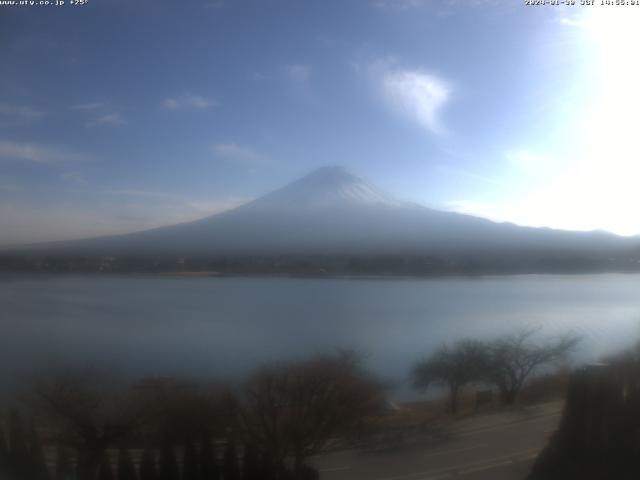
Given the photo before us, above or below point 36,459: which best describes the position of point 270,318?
above

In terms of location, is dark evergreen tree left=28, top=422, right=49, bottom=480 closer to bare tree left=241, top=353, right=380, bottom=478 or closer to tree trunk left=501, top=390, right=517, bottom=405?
bare tree left=241, top=353, right=380, bottom=478

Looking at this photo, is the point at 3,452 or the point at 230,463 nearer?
the point at 230,463

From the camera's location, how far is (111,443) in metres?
1.60

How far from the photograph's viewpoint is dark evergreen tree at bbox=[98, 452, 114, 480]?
1.62 m

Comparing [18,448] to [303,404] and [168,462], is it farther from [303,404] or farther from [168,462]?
[303,404]

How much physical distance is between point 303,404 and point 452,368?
1.62 ft

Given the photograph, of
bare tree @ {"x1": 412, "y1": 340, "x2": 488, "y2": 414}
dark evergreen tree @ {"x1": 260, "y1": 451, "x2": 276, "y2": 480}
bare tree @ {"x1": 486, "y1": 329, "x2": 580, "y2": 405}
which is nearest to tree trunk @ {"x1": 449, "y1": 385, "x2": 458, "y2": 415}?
bare tree @ {"x1": 412, "y1": 340, "x2": 488, "y2": 414}

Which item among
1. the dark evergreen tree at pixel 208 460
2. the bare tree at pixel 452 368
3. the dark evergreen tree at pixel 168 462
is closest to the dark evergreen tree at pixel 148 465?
the dark evergreen tree at pixel 168 462

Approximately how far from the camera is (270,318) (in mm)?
1645

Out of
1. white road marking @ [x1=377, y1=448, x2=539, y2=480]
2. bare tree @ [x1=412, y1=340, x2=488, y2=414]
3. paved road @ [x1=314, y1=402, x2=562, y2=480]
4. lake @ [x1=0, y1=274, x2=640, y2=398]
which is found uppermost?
lake @ [x1=0, y1=274, x2=640, y2=398]

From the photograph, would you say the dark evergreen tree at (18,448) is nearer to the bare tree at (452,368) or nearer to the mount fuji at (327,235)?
the mount fuji at (327,235)

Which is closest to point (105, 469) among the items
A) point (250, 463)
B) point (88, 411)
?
point (88, 411)

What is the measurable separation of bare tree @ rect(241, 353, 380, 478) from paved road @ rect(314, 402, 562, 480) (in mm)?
91

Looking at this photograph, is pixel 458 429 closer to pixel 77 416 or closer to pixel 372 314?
pixel 372 314
